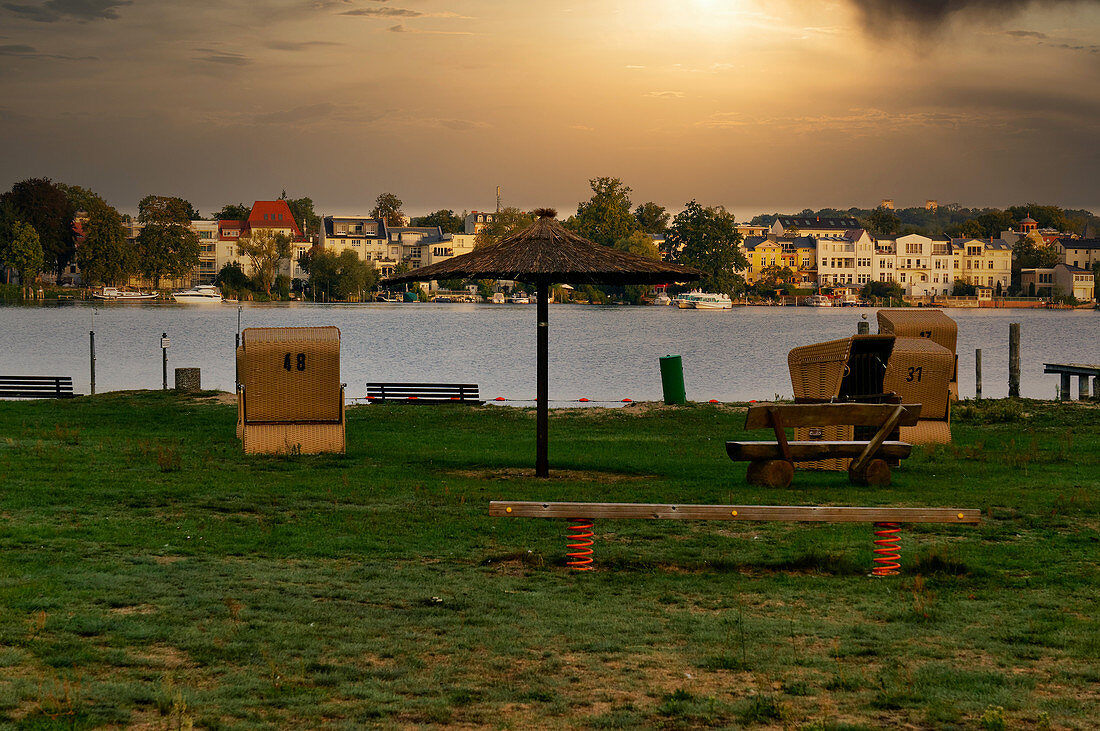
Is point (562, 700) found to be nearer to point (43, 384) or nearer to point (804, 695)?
point (804, 695)

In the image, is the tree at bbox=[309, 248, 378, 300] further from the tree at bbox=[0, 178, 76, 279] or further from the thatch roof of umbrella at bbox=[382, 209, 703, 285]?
A: the thatch roof of umbrella at bbox=[382, 209, 703, 285]

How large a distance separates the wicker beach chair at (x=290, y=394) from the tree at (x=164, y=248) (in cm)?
17816

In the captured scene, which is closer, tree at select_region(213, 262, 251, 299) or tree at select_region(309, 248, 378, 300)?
tree at select_region(309, 248, 378, 300)

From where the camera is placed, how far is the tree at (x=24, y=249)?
159125 millimetres

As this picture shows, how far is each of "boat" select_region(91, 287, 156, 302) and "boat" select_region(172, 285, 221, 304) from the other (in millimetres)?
6640

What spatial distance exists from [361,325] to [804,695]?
120 m

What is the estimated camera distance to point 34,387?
31.9 meters

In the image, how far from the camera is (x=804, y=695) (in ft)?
22.2

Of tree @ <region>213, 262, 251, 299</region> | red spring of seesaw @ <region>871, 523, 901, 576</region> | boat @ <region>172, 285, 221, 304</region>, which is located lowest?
red spring of seesaw @ <region>871, 523, 901, 576</region>

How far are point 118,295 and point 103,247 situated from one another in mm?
15441

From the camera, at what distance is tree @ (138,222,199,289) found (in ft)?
618

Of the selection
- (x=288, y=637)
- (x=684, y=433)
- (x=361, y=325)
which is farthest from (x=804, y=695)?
(x=361, y=325)

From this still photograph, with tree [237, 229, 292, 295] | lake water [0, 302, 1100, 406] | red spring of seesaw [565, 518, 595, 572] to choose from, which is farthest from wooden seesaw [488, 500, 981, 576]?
tree [237, 229, 292, 295]

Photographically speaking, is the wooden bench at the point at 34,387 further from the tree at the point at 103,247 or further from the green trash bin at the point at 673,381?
the tree at the point at 103,247
